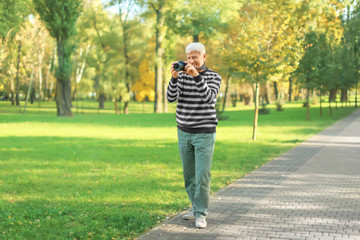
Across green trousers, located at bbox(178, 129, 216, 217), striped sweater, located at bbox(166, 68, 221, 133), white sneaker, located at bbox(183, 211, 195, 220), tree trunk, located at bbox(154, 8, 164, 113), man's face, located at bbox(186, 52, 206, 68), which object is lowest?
white sneaker, located at bbox(183, 211, 195, 220)

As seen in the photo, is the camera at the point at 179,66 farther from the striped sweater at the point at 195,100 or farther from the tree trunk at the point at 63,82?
the tree trunk at the point at 63,82

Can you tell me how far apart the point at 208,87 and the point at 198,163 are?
89 cm

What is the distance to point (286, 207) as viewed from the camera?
20.4 ft

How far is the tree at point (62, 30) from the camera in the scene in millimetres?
32906

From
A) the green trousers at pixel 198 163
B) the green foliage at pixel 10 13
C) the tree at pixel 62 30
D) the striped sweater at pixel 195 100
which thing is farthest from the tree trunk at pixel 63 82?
the striped sweater at pixel 195 100

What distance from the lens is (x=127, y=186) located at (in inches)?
314

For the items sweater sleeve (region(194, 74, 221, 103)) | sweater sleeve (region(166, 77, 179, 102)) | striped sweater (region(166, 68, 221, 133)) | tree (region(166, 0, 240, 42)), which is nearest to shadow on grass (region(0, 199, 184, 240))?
striped sweater (region(166, 68, 221, 133))

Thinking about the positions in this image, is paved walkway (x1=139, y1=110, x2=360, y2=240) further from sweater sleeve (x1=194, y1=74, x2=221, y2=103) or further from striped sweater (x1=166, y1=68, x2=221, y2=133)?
sweater sleeve (x1=194, y1=74, x2=221, y2=103)

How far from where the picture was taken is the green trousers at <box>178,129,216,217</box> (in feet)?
16.6

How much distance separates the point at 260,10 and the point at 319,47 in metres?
11.3

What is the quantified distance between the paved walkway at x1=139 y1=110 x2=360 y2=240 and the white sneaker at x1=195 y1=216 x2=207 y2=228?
0.06 m

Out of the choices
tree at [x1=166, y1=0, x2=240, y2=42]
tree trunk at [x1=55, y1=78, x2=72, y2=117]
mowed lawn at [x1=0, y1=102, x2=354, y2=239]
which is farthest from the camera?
tree at [x1=166, y1=0, x2=240, y2=42]

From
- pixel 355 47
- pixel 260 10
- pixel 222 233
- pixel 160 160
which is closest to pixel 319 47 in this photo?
pixel 355 47

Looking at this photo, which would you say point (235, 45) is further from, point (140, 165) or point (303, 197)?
point (303, 197)
